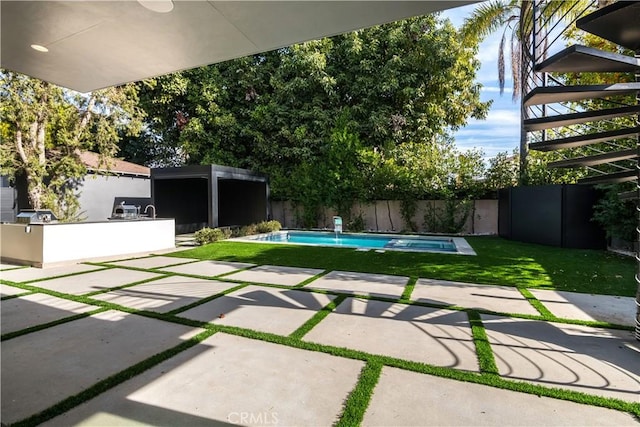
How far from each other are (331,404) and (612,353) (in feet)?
7.99

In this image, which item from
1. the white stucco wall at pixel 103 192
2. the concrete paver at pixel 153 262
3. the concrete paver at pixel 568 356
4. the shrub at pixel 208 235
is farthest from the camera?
the white stucco wall at pixel 103 192

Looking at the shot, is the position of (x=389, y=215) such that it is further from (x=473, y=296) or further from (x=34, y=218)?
(x=34, y=218)

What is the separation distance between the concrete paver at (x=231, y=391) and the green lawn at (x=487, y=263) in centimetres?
352

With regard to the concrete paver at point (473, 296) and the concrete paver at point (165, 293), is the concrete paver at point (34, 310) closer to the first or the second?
the concrete paver at point (165, 293)

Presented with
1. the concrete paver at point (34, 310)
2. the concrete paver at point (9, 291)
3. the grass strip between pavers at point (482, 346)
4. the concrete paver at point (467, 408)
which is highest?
the concrete paver at point (9, 291)

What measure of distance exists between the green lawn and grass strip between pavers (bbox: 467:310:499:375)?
183 centimetres

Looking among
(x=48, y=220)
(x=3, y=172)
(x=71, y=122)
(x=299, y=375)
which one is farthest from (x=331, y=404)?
(x=71, y=122)

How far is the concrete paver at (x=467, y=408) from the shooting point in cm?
187

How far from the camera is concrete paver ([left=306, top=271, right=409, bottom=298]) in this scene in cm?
460

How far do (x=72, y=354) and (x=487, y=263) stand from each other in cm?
661

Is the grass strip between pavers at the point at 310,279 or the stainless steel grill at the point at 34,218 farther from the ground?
the stainless steel grill at the point at 34,218

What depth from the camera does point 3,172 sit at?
10836mm

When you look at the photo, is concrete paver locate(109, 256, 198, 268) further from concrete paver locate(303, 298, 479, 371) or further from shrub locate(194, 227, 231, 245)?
concrete paver locate(303, 298, 479, 371)

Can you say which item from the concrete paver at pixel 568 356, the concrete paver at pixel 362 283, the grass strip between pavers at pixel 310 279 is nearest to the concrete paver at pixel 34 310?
the grass strip between pavers at pixel 310 279
